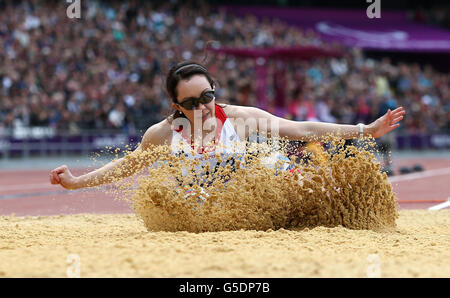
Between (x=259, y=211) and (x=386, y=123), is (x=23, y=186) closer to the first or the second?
A: (x=259, y=211)

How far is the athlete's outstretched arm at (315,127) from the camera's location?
4703 mm

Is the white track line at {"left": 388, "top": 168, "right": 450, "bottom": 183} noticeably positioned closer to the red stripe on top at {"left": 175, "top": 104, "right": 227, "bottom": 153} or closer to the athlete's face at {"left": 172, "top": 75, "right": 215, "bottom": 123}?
the red stripe on top at {"left": 175, "top": 104, "right": 227, "bottom": 153}

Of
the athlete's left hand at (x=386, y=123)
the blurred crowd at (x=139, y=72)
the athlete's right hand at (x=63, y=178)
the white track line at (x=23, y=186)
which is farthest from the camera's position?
the blurred crowd at (x=139, y=72)

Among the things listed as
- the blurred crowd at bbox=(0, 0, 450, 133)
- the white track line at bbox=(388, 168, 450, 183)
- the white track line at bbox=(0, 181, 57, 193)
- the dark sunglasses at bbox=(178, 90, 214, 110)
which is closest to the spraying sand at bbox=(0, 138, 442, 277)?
the dark sunglasses at bbox=(178, 90, 214, 110)

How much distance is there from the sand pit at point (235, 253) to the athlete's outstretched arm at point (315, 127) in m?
0.72

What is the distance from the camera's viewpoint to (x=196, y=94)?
4883 millimetres

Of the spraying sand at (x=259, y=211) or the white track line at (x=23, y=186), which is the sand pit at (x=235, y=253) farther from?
the white track line at (x=23, y=186)

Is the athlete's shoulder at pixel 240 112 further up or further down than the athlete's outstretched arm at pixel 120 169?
further up

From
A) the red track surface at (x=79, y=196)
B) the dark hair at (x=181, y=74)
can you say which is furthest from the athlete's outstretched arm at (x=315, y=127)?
the red track surface at (x=79, y=196)

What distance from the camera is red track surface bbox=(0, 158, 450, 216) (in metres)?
8.36

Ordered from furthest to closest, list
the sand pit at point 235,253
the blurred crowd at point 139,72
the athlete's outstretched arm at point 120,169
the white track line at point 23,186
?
the blurred crowd at point 139,72, the white track line at point 23,186, the athlete's outstretched arm at point 120,169, the sand pit at point 235,253

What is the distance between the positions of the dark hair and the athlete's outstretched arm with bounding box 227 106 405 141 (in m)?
0.40

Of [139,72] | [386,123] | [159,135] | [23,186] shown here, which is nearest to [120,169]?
[159,135]
